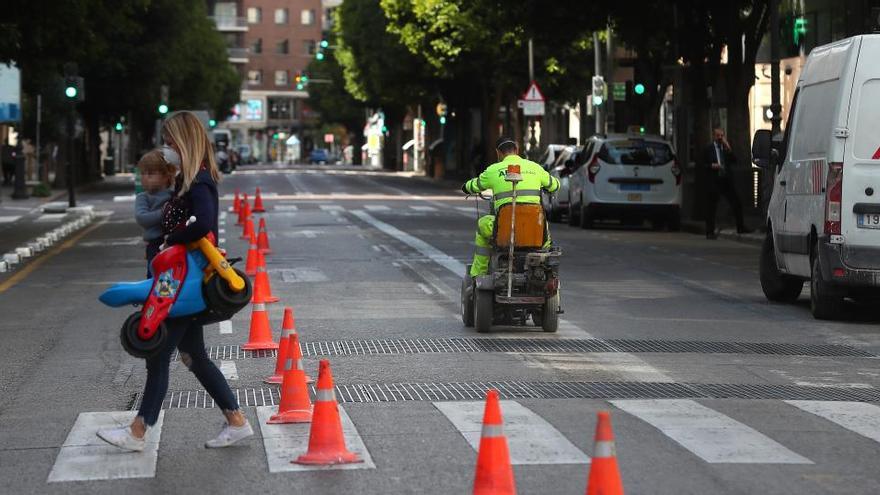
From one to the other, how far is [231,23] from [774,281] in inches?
5644

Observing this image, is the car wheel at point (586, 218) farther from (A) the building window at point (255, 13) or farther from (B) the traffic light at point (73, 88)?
(A) the building window at point (255, 13)

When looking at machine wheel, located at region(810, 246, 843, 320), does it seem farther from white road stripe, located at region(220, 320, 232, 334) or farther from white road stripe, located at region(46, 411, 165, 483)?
white road stripe, located at region(46, 411, 165, 483)

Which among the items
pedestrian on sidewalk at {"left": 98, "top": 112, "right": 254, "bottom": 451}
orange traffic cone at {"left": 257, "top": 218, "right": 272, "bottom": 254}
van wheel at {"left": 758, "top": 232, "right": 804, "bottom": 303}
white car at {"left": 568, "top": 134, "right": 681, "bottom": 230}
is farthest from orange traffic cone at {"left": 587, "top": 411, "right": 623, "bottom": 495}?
white car at {"left": 568, "top": 134, "right": 681, "bottom": 230}

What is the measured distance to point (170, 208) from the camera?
8.80m

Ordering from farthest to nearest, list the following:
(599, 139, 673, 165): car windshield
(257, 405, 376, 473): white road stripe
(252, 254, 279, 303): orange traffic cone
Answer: (599, 139, 673, 165): car windshield → (252, 254, 279, 303): orange traffic cone → (257, 405, 376, 473): white road stripe

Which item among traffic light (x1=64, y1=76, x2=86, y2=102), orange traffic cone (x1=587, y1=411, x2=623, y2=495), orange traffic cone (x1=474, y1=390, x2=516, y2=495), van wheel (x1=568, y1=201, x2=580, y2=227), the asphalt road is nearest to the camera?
orange traffic cone (x1=587, y1=411, x2=623, y2=495)

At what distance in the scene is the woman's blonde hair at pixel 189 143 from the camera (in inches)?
343

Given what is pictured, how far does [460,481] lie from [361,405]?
2484 millimetres

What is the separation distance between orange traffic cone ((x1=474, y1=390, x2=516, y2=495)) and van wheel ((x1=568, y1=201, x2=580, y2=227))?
86.7 ft

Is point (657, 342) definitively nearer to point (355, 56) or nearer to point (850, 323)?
point (850, 323)

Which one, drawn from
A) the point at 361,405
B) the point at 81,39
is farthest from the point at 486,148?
the point at 361,405

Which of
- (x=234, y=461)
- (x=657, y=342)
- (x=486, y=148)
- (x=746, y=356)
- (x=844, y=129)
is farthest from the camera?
(x=486, y=148)

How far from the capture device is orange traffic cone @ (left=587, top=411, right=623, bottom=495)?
6.12 metres

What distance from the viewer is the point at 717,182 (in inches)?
1137
